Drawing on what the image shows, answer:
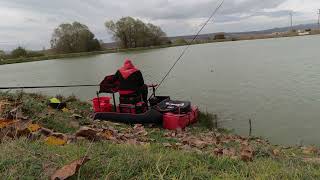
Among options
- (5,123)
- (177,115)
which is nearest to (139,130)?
(177,115)

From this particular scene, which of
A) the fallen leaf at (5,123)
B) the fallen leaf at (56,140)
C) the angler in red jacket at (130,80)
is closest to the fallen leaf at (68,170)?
the fallen leaf at (56,140)

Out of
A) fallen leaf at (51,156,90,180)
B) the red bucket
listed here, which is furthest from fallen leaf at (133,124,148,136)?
fallen leaf at (51,156,90,180)

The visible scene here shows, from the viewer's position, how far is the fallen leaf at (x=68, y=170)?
3.24 m

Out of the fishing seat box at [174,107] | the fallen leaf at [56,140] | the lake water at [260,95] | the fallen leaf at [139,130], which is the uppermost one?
the fallen leaf at [56,140]

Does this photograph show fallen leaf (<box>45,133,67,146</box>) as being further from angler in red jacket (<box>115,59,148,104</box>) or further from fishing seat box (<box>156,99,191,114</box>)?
fishing seat box (<box>156,99,191,114</box>)

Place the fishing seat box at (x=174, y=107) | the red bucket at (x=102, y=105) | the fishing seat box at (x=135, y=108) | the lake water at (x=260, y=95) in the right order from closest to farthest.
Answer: the fishing seat box at (x=174, y=107) → the fishing seat box at (x=135, y=108) → the lake water at (x=260, y=95) → the red bucket at (x=102, y=105)

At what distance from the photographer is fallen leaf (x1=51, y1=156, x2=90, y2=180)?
10.6 ft

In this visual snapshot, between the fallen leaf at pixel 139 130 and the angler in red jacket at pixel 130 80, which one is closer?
the fallen leaf at pixel 139 130

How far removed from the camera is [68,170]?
3320 millimetres

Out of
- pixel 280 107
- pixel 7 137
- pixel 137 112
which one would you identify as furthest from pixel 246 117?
pixel 7 137

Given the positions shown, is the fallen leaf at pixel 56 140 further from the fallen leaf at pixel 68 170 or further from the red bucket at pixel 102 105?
the red bucket at pixel 102 105

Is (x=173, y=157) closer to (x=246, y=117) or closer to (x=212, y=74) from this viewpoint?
(x=246, y=117)

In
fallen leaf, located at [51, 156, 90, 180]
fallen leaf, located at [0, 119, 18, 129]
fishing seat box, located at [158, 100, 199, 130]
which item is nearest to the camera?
fallen leaf, located at [51, 156, 90, 180]

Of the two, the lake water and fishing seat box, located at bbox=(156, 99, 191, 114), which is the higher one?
fishing seat box, located at bbox=(156, 99, 191, 114)
